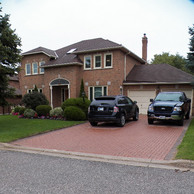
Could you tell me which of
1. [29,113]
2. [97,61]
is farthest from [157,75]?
[29,113]

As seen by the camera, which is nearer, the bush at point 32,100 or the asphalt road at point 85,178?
the asphalt road at point 85,178

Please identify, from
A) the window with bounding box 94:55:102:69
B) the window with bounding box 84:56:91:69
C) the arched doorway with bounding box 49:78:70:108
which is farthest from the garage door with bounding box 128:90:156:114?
the arched doorway with bounding box 49:78:70:108

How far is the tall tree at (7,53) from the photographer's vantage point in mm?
9617

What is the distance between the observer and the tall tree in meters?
9.62

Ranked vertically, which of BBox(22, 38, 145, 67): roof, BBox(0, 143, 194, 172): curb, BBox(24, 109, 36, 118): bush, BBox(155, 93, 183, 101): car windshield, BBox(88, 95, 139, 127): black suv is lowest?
BBox(0, 143, 194, 172): curb

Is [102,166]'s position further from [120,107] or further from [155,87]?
[155,87]

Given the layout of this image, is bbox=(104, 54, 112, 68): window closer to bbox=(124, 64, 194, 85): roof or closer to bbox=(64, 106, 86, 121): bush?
bbox=(124, 64, 194, 85): roof

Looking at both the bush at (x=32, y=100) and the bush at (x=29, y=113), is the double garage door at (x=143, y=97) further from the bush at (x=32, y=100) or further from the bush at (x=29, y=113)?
the bush at (x=29, y=113)

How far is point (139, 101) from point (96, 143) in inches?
447

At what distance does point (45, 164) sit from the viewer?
201 inches

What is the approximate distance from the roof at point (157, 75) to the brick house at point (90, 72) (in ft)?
0.40

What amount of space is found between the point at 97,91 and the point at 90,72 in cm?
198

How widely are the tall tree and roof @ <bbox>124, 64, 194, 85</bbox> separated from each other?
10.3 metres

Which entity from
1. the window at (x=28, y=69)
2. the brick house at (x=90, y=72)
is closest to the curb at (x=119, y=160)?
the brick house at (x=90, y=72)
